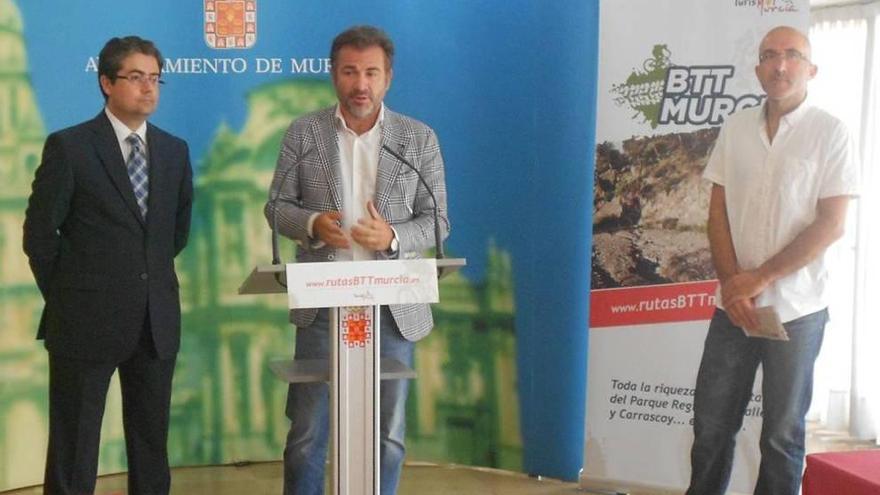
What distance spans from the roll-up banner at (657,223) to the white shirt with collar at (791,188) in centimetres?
20

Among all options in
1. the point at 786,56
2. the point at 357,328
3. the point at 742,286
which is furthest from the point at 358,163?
the point at 786,56

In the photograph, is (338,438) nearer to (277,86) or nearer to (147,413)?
(147,413)

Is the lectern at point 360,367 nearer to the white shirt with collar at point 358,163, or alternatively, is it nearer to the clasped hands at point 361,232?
the clasped hands at point 361,232

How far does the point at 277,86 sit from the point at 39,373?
160cm

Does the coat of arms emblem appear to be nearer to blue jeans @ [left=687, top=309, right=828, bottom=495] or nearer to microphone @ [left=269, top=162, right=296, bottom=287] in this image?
microphone @ [left=269, top=162, right=296, bottom=287]

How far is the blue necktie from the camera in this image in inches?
124

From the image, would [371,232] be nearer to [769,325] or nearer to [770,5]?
[769,325]

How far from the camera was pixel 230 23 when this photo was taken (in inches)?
166

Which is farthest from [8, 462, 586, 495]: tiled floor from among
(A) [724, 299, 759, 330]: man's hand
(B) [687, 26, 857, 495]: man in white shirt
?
(A) [724, 299, 759, 330]: man's hand

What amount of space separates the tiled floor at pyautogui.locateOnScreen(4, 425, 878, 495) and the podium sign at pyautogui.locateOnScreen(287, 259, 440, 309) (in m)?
1.93

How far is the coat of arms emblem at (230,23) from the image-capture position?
4.20m

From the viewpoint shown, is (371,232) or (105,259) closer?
(371,232)

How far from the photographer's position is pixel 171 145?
128 inches

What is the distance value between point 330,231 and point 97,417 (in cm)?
114
